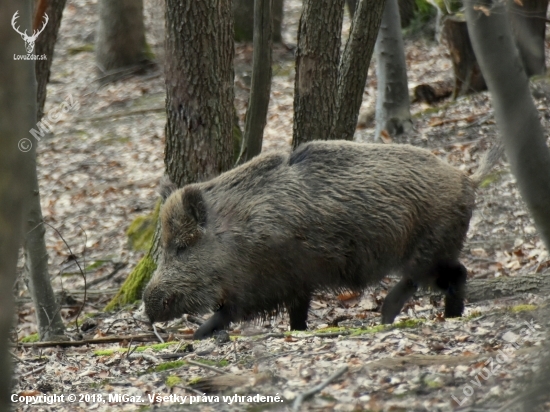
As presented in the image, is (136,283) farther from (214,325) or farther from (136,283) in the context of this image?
(214,325)

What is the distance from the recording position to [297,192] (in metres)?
6.54

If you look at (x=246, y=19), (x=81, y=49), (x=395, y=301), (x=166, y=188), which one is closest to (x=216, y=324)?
(x=166, y=188)

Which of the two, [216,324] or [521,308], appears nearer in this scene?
[521,308]

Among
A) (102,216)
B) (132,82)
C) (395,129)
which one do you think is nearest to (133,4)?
(132,82)

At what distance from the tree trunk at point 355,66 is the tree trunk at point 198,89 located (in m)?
1.34

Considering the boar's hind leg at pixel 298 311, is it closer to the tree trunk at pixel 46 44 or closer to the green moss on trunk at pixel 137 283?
the green moss on trunk at pixel 137 283

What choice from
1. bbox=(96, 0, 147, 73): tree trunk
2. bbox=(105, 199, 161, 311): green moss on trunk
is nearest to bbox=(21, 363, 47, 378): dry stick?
bbox=(105, 199, 161, 311): green moss on trunk

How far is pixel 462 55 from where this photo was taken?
12469 millimetres

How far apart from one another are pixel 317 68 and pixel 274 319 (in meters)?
2.89

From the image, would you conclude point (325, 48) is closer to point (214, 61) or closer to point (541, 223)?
point (214, 61)

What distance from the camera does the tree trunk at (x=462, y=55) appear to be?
1237 cm

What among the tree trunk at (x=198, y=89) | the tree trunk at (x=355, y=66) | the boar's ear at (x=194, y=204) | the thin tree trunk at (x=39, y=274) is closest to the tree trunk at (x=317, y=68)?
the tree trunk at (x=355, y=66)

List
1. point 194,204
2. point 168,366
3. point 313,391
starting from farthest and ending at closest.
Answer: point 194,204, point 168,366, point 313,391

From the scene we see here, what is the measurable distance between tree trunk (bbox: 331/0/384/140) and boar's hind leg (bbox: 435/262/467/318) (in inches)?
87.3
